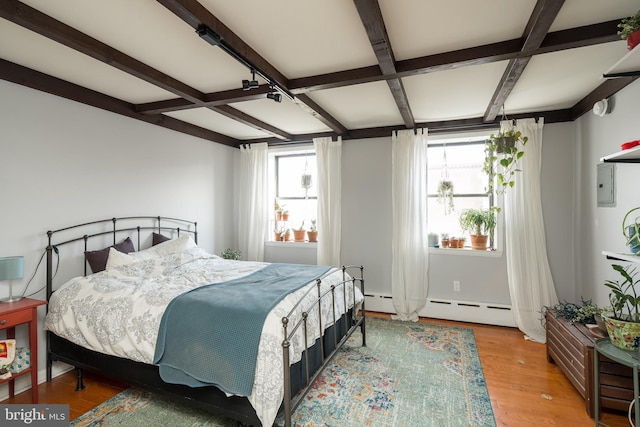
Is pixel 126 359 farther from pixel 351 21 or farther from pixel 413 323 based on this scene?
pixel 413 323

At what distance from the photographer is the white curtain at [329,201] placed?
451cm

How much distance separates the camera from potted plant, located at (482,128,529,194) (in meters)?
3.30

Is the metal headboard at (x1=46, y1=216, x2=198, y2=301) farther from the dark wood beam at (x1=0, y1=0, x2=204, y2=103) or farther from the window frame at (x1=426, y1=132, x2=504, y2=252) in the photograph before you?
the window frame at (x1=426, y1=132, x2=504, y2=252)

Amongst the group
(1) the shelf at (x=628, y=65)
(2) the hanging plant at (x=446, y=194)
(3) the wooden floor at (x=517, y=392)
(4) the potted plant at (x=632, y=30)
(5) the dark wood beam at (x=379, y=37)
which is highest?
(5) the dark wood beam at (x=379, y=37)

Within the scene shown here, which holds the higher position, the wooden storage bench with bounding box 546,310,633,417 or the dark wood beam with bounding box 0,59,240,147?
the dark wood beam with bounding box 0,59,240,147

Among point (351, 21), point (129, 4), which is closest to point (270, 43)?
point (351, 21)

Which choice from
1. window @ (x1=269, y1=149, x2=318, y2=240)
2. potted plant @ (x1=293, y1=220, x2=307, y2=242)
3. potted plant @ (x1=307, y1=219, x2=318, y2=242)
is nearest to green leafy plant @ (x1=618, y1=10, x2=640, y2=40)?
window @ (x1=269, y1=149, x2=318, y2=240)

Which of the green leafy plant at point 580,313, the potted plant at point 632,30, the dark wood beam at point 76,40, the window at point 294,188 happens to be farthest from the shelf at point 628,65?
the window at point 294,188

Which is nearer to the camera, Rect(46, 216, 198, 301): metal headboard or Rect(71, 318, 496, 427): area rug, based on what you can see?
Rect(71, 318, 496, 427): area rug

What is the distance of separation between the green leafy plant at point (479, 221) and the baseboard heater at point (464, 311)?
92 cm

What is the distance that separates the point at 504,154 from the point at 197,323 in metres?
3.55

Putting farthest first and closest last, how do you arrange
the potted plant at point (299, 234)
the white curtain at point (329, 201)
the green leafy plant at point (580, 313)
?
the potted plant at point (299, 234)
the white curtain at point (329, 201)
the green leafy plant at point (580, 313)

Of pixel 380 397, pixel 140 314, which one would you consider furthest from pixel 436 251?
pixel 140 314

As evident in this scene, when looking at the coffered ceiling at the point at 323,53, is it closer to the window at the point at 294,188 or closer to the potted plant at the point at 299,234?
the window at the point at 294,188
